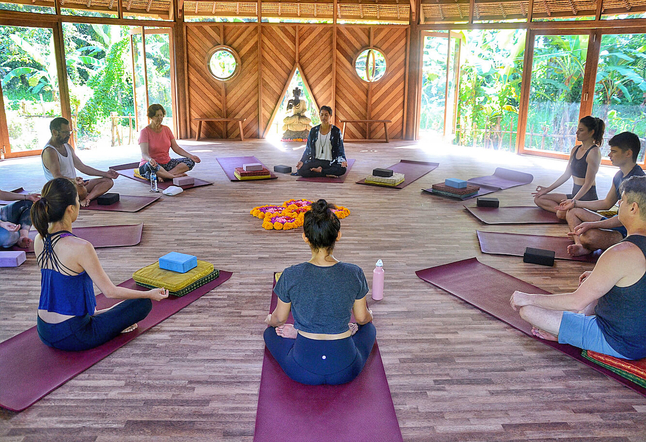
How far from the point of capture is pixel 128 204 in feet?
17.5

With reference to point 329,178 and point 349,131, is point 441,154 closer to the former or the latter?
point 349,131

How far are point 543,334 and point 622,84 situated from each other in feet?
23.5

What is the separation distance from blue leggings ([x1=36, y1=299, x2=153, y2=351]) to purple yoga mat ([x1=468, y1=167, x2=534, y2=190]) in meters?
5.06

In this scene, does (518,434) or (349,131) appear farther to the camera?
(349,131)

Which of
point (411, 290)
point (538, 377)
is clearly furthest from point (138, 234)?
point (538, 377)

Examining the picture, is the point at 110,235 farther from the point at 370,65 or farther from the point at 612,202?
the point at 370,65

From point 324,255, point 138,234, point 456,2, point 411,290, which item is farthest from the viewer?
point 456,2

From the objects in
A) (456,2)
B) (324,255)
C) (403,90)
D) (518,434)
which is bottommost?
(518,434)

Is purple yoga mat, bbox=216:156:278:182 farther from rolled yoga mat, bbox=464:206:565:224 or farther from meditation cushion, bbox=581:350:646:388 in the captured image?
meditation cushion, bbox=581:350:646:388

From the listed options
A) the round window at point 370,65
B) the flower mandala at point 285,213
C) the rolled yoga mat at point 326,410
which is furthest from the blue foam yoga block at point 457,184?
the round window at point 370,65

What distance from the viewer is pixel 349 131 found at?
1101cm

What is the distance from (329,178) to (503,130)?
16.0 feet

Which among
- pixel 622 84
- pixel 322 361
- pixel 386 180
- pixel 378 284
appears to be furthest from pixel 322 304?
pixel 622 84

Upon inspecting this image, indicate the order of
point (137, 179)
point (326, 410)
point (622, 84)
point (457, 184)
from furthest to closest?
point (622, 84) → point (137, 179) → point (457, 184) → point (326, 410)
